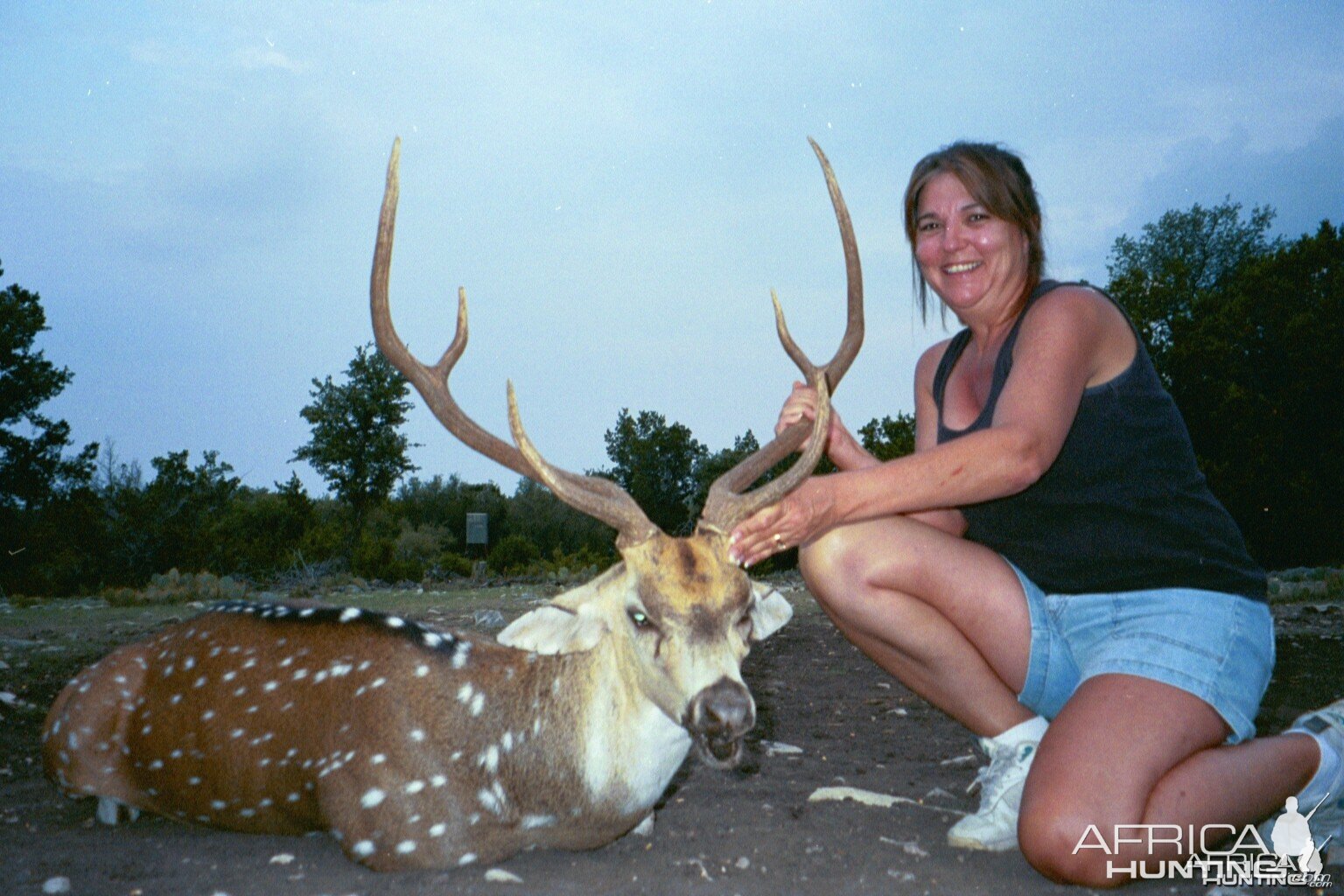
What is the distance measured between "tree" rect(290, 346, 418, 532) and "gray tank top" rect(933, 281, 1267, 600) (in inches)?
955

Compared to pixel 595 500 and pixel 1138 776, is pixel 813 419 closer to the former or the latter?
pixel 595 500

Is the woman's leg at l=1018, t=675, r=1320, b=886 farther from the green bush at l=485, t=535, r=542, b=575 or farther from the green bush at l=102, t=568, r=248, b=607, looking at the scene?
the green bush at l=485, t=535, r=542, b=575

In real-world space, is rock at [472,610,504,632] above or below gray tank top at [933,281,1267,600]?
below

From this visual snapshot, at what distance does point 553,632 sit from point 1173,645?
77.8 inches

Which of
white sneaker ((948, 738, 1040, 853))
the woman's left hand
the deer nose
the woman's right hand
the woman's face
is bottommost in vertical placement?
white sneaker ((948, 738, 1040, 853))

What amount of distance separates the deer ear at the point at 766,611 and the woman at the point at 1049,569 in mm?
197

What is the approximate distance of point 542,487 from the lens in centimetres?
2083

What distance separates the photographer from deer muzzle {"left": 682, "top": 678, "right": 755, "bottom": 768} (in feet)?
9.07

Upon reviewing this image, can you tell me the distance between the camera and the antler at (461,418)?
317cm

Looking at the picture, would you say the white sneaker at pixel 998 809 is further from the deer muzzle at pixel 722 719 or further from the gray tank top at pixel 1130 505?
the deer muzzle at pixel 722 719

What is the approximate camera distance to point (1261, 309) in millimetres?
23625

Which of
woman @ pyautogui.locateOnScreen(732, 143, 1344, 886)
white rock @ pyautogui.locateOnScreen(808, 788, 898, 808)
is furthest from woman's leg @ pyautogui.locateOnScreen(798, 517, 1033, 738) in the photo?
white rock @ pyautogui.locateOnScreen(808, 788, 898, 808)

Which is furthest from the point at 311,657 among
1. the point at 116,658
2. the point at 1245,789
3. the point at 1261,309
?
the point at 1261,309

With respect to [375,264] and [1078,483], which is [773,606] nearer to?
[1078,483]
